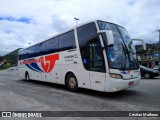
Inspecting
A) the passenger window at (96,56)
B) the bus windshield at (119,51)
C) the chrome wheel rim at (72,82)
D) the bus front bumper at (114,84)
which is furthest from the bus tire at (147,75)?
the passenger window at (96,56)

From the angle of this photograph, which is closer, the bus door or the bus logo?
the bus door

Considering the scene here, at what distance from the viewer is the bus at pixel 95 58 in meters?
7.21

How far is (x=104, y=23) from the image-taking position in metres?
8.12

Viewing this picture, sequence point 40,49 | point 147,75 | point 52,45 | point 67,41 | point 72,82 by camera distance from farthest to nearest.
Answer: point 147,75
point 40,49
point 52,45
point 67,41
point 72,82

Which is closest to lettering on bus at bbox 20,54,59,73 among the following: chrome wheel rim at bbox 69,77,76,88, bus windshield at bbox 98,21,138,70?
chrome wheel rim at bbox 69,77,76,88

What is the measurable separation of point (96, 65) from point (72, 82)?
2190 mm

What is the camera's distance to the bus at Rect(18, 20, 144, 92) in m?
7.21

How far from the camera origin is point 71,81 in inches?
369

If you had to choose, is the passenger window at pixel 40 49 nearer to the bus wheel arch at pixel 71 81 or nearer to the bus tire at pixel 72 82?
the bus wheel arch at pixel 71 81

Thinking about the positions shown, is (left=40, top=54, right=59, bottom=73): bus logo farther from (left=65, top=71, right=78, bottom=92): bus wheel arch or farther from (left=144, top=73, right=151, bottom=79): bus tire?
(left=144, top=73, right=151, bottom=79): bus tire

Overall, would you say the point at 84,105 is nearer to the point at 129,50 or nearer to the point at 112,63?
the point at 112,63

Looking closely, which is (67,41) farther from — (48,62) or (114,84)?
(114,84)

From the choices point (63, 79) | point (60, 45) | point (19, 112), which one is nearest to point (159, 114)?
point (19, 112)

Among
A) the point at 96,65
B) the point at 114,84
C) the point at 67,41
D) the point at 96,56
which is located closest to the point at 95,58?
the point at 96,56
